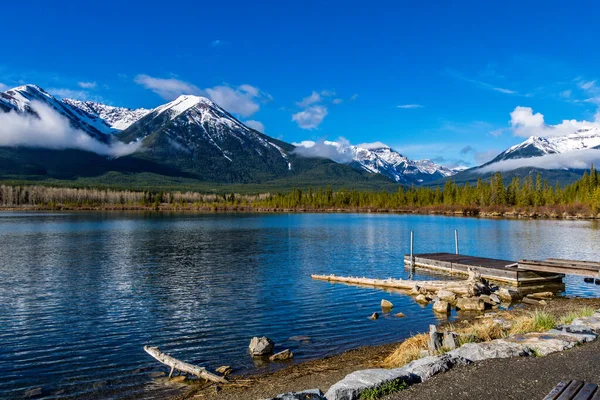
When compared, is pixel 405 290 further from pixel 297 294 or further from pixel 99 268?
pixel 99 268

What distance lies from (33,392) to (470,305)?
23026 mm

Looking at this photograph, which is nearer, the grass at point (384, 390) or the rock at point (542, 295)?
the grass at point (384, 390)

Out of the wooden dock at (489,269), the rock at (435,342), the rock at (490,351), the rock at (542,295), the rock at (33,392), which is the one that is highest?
the rock at (490,351)

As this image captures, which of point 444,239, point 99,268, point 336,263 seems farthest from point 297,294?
point 444,239

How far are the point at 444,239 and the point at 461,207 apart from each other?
118m

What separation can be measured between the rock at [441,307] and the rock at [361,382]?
16352mm

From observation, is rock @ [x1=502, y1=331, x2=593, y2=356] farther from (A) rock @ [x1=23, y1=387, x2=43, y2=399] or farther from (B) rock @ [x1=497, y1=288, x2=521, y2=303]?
(B) rock @ [x1=497, y1=288, x2=521, y2=303]

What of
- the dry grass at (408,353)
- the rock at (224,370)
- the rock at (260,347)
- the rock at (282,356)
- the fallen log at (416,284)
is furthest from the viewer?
the fallen log at (416,284)

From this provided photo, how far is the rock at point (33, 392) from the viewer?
1538 centimetres

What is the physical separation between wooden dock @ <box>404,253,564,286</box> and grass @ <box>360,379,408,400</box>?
27454 millimetres

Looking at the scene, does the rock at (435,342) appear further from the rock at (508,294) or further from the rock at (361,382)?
the rock at (508,294)

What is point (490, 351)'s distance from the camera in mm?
12883

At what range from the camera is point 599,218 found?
13250cm

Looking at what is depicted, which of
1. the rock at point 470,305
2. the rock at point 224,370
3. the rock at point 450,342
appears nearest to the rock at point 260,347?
the rock at point 224,370
